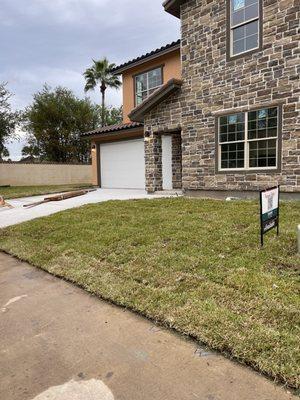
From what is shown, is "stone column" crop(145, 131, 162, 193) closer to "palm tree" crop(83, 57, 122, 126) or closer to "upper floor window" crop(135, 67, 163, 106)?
"upper floor window" crop(135, 67, 163, 106)

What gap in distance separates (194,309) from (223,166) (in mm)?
7703

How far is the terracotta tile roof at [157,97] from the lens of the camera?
10.9m

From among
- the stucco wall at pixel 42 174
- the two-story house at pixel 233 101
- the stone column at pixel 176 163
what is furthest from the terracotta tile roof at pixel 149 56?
the stucco wall at pixel 42 174

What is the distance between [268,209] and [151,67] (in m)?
12.1

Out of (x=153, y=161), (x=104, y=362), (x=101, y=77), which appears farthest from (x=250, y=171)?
(x=101, y=77)

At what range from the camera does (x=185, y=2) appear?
1062 cm

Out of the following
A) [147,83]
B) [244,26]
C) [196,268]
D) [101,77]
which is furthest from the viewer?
[101,77]

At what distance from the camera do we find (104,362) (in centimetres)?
253

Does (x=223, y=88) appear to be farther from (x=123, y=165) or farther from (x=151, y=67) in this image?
(x=123, y=165)

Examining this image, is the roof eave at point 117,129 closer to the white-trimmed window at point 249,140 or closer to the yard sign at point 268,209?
the white-trimmed window at point 249,140

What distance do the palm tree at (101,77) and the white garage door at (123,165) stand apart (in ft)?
51.1

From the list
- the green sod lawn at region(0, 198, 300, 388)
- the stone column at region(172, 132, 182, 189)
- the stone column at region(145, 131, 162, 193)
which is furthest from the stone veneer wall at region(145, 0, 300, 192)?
the green sod lawn at region(0, 198, 300, 388)

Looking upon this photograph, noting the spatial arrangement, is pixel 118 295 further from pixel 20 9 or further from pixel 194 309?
pixel 20 9

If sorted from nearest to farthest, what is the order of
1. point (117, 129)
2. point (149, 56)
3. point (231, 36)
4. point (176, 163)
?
point (231, 36) < point (176, 163) < point (149, 56) < point (117, 129)
